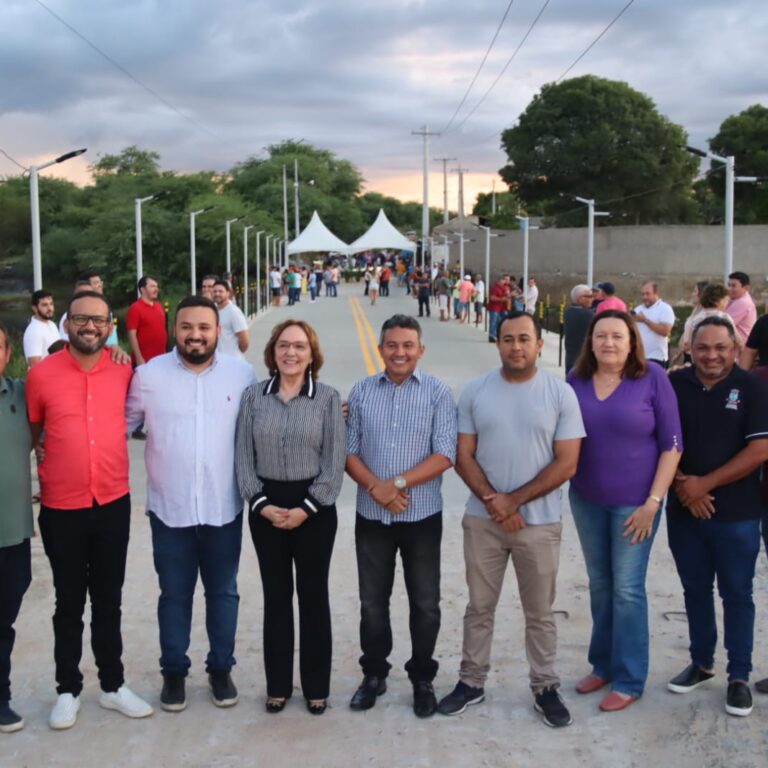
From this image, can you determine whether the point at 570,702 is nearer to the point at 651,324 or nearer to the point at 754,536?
the point at 754,536

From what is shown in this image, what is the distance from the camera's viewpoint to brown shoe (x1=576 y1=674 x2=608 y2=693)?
5.20 meters

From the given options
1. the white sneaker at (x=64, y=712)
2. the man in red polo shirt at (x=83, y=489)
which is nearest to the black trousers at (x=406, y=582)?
the man in red polo shirt at (x=83, y=489)

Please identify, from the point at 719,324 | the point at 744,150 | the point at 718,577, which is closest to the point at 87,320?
the point at 719,324

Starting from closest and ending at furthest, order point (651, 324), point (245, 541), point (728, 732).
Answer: point (728, 732) → point (245, 541) → point (651, 324)

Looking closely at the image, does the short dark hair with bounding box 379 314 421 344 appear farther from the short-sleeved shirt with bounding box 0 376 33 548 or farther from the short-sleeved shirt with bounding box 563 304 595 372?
the short-sleeved shirt with bounding box 563 304 595 372

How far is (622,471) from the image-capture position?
16.1 ft

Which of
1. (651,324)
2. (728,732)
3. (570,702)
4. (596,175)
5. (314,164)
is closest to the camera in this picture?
(728,732)

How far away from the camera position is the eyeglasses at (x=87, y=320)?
4836 millimetres

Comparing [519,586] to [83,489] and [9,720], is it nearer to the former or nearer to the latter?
[83,489]

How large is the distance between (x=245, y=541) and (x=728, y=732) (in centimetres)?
430

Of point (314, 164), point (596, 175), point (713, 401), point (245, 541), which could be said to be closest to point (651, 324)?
point (245, 541)

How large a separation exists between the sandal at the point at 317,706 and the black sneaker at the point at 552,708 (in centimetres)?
100

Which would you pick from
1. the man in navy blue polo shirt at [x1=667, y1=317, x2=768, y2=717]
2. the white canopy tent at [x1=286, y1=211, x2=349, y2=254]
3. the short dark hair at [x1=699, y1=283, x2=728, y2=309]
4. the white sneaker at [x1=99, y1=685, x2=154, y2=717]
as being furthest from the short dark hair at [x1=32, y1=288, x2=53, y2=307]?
the white canopy tent at [x1=286, y1=211, x2=349, y2=254]

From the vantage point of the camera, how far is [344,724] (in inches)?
192
